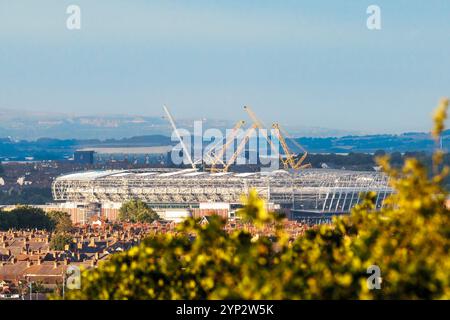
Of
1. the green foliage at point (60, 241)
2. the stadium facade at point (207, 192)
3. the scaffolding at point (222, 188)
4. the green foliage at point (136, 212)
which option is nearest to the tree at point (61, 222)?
the green foliage at point (136, 212)

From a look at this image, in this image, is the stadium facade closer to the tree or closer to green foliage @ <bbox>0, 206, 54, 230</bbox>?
the tree

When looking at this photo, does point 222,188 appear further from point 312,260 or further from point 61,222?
point 312,260

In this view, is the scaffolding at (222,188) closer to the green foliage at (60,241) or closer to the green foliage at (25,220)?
the green foliage at (25,220)

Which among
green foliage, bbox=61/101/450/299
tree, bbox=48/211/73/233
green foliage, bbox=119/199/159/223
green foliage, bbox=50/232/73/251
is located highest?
green foliage, bbox=61/101/450/299

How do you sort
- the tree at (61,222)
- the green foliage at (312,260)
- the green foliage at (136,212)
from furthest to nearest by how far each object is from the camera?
the green foliage at (136,212), the tree at (61,222), the green foliage at (312,260)

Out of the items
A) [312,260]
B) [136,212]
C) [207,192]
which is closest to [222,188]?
[207,192]

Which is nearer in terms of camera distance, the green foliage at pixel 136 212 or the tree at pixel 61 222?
the tree at pixel 61 222

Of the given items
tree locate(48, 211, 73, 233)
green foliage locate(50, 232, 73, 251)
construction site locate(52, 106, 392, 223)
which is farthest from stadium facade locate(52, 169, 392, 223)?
green foliage locate(50, 232, 73, 251)
